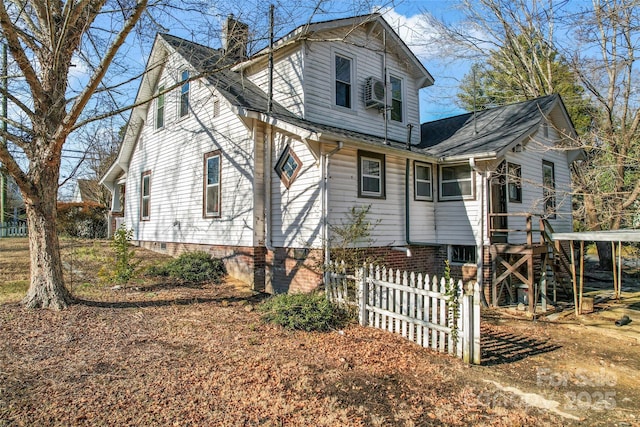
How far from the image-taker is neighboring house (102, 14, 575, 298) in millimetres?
9344

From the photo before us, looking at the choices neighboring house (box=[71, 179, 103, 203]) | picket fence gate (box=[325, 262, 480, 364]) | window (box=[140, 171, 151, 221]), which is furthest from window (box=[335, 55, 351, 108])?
neighboring house (box=[71, 179, 103, 203])

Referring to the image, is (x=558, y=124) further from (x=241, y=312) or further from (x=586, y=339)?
(x=241, y=312)

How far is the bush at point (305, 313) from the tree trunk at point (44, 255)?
3.93 metres

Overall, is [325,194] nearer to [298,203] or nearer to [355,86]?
[298,203]

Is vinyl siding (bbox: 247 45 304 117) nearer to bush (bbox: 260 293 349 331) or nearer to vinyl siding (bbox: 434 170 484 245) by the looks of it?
vinyl siding (bbox: 434 170 484 245)

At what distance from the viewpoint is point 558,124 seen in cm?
1452

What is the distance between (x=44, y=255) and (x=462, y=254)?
10.5 m

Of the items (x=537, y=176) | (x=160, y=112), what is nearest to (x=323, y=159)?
(x=537, y=176)

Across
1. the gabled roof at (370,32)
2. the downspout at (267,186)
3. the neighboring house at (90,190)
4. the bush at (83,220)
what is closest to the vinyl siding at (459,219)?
the gabled roof at (370,32)

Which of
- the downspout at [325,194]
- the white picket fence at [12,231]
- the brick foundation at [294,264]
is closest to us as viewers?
the downspout at [325,194]

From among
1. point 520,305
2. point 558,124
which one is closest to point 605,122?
point 558,124

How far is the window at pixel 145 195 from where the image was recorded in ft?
50.7

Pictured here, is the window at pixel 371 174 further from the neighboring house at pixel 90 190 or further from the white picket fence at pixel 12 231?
the white picket fence at pixel 12 231

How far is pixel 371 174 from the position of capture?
10062 millimetres
